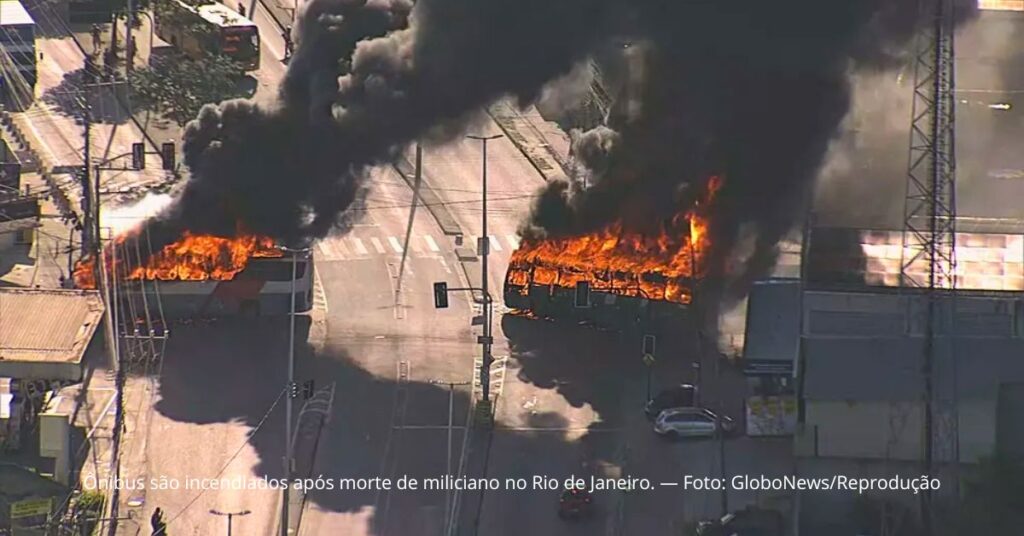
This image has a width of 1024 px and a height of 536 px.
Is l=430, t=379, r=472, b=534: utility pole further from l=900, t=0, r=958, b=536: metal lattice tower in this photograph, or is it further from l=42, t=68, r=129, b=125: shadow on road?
l=42, t=68, r=129, b=125: shadow on road

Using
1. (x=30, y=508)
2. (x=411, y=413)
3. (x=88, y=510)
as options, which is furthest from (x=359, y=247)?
(x=30, y=508)

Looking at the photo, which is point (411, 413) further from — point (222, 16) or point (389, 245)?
point (222, 16)

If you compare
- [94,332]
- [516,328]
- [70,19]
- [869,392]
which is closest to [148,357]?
[94,332]

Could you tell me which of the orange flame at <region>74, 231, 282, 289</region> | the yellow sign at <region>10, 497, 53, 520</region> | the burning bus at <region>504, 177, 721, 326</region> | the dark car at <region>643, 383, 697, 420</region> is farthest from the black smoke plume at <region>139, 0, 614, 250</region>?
the yellow sign at <region>10, 497, 53, 520</region>

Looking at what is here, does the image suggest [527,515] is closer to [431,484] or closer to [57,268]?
[431,484]

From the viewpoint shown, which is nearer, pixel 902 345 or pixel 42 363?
pixel 42 363
